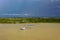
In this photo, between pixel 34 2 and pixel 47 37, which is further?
pixel 34 2

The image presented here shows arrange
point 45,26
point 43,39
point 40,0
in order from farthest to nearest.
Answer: point 40,0 < point 45,26 < point 43,39

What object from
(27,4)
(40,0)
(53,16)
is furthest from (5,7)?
(53,16)

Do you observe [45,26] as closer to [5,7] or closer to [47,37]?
[47,37]

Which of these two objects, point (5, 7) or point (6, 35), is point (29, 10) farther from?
point (6, 35)

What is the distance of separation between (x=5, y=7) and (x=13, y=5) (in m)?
0.07

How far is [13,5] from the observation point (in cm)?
96

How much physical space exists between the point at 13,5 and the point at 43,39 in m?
0.45

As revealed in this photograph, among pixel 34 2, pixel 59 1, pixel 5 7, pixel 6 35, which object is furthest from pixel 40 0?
pixel 6 35

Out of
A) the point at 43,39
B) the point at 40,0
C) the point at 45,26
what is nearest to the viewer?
the point at 43,39

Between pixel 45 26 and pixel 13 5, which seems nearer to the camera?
pixel 45 26

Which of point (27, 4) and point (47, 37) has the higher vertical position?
point (27, 4)

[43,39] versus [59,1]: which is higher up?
[59,1]

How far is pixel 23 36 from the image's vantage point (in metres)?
0.69

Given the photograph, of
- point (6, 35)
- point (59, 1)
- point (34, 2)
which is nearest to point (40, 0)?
point (34, 2)
